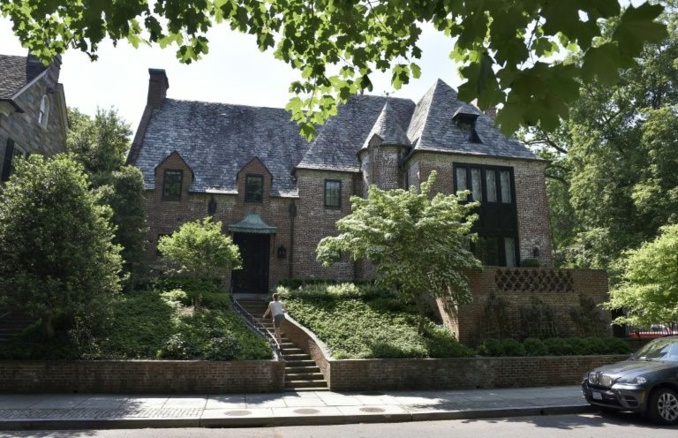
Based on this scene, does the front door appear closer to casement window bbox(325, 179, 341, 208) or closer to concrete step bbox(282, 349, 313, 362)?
casement window bbox(325, 179, 341, 208)

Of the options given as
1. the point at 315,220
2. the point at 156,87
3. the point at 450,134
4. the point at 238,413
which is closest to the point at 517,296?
the point at 238,413

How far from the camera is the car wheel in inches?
334

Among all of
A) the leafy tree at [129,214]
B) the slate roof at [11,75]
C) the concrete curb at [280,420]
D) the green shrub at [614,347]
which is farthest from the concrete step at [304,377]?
the slate roof at [11,75]

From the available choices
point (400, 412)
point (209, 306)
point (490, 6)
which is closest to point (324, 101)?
point (490, 6)

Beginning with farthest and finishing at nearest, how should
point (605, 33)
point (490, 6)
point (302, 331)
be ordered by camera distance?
1. point (605, 33)
2. point (302, 331)
3. point (490, 6)

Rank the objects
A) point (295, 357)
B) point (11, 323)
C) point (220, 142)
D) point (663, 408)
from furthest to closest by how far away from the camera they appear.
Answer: point (220, 142)
point (11, 323)
point (295, 357)
point (663, 408)

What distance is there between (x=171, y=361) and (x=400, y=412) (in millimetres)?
5647

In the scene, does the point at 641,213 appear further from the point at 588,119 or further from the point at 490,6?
the point at 490,6

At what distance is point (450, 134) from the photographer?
75.4ft

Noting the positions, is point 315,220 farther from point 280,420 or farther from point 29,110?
point 280,420

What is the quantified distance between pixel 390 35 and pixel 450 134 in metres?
18.2

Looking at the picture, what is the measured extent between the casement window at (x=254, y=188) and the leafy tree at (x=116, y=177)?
5.28 m

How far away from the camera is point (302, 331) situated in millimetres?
14312

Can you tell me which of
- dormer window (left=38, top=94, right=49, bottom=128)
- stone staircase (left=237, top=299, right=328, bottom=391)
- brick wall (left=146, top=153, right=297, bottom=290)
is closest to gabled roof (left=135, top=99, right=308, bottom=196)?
brick wall (left=146, top=153, right=297, bottom=290)
